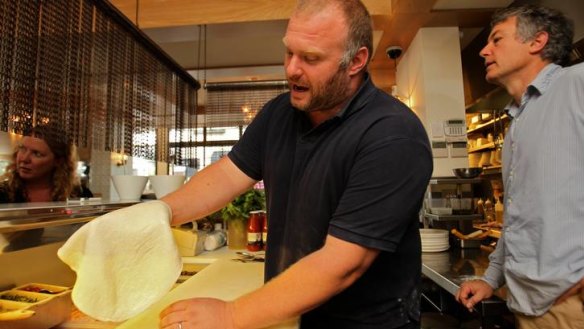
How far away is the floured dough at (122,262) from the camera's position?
776mm

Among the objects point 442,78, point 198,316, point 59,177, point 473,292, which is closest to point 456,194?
point 473,292

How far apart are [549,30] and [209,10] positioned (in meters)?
2.63

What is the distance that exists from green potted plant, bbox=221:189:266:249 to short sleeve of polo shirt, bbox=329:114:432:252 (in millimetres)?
1469

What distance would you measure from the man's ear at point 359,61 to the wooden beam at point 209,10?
92.6 inches

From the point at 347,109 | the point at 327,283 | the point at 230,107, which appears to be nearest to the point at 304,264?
the point at 327,283

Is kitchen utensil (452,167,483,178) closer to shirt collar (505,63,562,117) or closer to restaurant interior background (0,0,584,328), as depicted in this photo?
restaurant interior background (0,0,584,328)

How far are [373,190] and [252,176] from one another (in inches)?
19.6

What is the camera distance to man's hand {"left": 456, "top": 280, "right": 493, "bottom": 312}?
1.50 m

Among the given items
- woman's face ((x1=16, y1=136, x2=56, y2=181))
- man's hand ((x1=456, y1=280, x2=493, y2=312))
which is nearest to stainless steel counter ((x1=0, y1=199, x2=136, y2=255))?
woman's face ((x1=16, y1=136, x2=56, y2=181))

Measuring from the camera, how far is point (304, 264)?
778 mm

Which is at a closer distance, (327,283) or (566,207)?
(327,283)

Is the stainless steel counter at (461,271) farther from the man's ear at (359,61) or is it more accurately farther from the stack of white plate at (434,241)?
the man's ear at (359,61)

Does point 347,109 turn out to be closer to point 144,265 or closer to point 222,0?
point 144,265

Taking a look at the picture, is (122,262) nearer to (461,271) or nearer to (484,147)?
(461,271)
